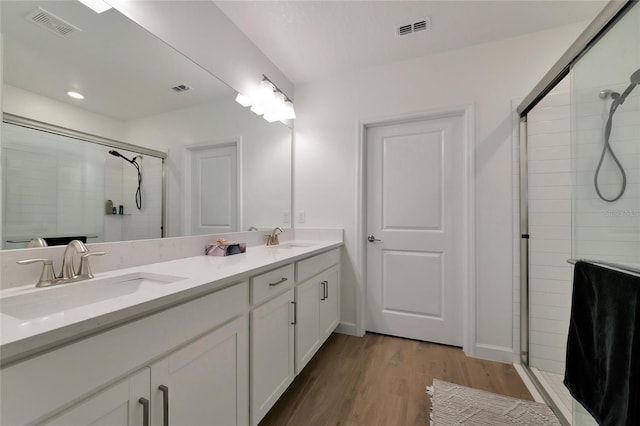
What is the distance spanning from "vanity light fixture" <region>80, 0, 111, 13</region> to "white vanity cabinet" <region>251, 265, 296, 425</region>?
134 centimetres

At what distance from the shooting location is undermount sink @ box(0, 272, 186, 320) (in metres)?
0.75

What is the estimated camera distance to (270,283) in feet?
4.27

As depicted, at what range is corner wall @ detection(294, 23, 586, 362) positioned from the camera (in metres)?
1.99

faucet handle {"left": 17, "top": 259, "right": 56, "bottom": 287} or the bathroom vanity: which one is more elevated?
faucet handle {"left": 17, "top": 259, "right": 56, "bottom": 287}

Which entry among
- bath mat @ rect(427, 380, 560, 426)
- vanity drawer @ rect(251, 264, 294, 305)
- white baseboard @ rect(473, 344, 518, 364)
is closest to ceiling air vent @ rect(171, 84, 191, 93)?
vanity drawer @ rect(251, 264, 294, 305)

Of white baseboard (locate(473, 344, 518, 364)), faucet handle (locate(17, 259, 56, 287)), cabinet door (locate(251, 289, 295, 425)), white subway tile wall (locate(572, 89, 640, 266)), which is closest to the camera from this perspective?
faucet handle (locate(17, 259, 56, 287))

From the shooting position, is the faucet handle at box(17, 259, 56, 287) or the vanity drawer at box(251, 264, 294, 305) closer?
the faucet handle at box(17, 259, 56, 287)

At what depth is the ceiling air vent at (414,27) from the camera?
6.08ft

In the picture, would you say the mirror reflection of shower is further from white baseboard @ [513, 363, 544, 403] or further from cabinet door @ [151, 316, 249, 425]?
cabinet door @ [151, 316, 249, 425]

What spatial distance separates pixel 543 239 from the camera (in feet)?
6.11

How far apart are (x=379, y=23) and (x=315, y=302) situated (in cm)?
204

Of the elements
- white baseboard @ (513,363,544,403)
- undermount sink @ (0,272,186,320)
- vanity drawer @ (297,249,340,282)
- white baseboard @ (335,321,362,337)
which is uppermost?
undermount sink @ (0,272,186,320)

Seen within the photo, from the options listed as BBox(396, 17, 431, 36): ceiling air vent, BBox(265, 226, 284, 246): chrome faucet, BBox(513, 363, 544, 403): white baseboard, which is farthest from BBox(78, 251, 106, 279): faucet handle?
BBox(513, 363, 544, 403): white baseboard

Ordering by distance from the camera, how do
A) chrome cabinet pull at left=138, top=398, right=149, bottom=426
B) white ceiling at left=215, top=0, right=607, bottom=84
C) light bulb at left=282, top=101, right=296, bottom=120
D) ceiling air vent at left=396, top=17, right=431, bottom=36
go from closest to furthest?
chrome cabinet pull at left=138, top=398, right=149, bottom=426 → white ceiling at left=215, top=0, right=607, bottom=84 → ceiling air vent at left=396, top=17, right=431, bottom=36 → light bulb at left=282, top=101, right=296, bottom=120
